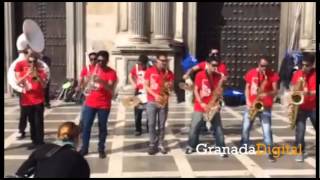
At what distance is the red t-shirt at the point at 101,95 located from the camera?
7.70 metres

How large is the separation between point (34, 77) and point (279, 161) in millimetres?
3909

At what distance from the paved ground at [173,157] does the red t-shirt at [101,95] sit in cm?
78

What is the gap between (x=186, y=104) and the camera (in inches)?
547

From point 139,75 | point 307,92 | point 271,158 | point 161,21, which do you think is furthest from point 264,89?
point 161,21

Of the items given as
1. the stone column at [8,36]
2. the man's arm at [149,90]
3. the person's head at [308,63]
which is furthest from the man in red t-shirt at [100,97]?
the stone column at [8,36]

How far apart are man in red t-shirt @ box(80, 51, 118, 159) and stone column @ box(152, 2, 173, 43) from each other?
7351mm

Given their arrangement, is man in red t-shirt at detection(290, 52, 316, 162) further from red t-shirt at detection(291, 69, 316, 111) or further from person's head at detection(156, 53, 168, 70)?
person's head at detection(156, 53, 168, 70)

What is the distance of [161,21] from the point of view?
49.3 feet

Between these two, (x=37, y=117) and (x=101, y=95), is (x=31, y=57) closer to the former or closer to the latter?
(x=37, y=117)

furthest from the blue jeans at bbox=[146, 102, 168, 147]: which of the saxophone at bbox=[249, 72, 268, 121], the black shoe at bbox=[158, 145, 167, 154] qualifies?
the saxophone at bbox=[249, 72, 268, 121]

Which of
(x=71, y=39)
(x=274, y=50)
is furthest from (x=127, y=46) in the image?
(x=274, y=50)

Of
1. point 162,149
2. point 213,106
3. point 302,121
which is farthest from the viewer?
point 162,149

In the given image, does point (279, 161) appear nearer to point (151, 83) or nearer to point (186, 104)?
point (151, 83)

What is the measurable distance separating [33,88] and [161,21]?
7332mm
